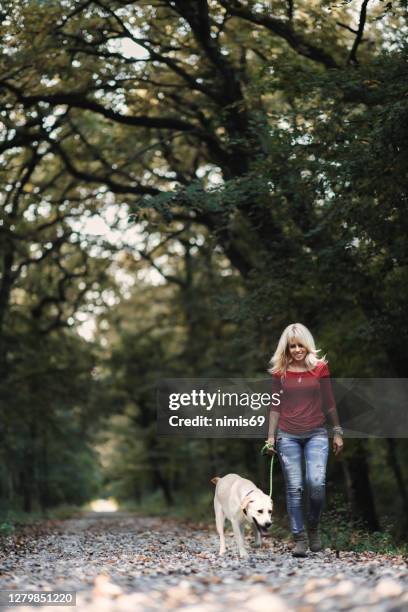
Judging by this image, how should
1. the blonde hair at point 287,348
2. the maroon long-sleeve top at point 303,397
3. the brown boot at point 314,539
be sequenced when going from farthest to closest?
the brown boot at point 314,539 < the maroon long-sleeve top at point 303,397 < the blonde hair at point 287,348

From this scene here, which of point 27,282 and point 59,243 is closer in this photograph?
point 59,243

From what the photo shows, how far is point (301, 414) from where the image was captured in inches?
326

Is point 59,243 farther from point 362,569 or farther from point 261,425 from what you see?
point 362,569

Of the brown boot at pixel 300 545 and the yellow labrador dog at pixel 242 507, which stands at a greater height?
the yellow labrador dog at pixel 242 507

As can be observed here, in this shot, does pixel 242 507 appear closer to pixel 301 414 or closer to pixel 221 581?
pixel 301 414

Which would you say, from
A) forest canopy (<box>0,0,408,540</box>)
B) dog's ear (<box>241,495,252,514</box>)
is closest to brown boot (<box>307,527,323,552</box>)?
dog's ear (<box>241,495,252,514</box>)

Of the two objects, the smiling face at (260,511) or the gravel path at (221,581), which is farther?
the smiling face at (260,511)

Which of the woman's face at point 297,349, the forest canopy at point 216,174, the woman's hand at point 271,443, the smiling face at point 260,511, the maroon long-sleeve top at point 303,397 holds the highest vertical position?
the forest canopy at point 216,174

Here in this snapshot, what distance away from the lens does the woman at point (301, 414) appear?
8.22 m

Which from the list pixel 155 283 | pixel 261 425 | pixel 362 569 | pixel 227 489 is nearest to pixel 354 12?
pixel 261 425

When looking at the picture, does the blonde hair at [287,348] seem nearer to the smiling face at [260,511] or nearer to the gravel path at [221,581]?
the smiling face at [260,511]

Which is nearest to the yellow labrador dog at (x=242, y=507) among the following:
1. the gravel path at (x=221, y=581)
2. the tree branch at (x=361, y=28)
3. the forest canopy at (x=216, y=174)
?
the gravel path at (x=221, y=581)

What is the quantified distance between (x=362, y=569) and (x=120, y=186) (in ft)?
43.9

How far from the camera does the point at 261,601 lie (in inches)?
196
